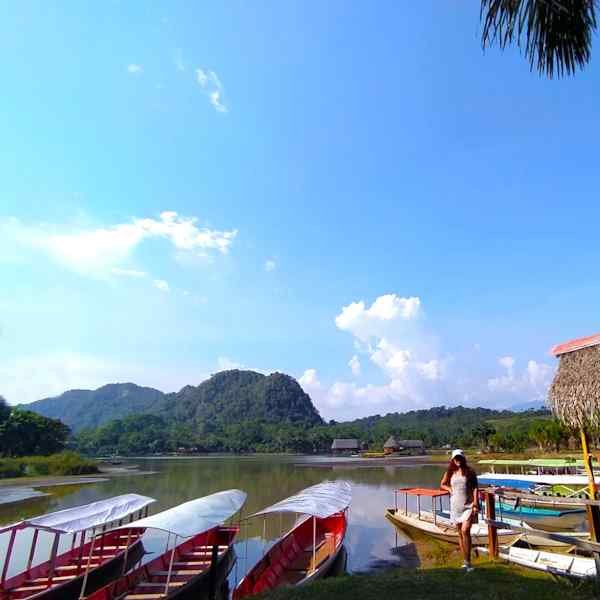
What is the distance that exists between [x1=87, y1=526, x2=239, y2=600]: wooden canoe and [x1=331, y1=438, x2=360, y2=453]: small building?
315ft

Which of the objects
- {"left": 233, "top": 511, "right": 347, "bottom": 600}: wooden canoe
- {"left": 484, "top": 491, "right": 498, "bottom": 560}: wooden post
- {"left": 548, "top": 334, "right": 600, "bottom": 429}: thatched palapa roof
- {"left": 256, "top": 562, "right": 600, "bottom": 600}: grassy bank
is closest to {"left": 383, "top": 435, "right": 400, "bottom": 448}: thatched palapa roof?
{"left": 233, "top": 511, "right": 347, "bottom": 600}: wooden canoe

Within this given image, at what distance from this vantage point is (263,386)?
640 feet

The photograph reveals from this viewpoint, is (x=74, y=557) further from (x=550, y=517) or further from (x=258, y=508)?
(x=550, y=517)

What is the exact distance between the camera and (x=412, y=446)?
98188 millimetres

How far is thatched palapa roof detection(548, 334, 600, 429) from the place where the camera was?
30.0ft

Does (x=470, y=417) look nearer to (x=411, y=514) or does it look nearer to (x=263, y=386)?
(x=263, y=386)

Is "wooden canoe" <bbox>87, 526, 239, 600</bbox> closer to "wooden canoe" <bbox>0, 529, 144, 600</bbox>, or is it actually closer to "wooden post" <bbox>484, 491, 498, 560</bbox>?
"wooden canoe" <bbox>0, 529, 144, 600</bbox>

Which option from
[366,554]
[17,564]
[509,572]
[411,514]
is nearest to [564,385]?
[509,572]

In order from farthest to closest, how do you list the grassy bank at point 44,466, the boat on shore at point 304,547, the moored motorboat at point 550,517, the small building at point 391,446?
1. the small building at point 391,446
2. the grassy bank at point 44,466
3. the moored motorboat at point 550,517
4. the boat on shore at point 304,547

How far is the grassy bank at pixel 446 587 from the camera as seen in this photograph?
21.2 ft

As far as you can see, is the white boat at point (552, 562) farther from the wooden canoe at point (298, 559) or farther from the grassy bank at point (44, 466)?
the grassy bank at point (44, 466)

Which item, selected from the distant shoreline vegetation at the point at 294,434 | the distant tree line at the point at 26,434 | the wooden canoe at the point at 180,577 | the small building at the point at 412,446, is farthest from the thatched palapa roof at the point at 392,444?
the wooden canoe at the point at 180,577

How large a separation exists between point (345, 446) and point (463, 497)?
10244 centimetres

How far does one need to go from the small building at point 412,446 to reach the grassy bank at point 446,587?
9353 cm
